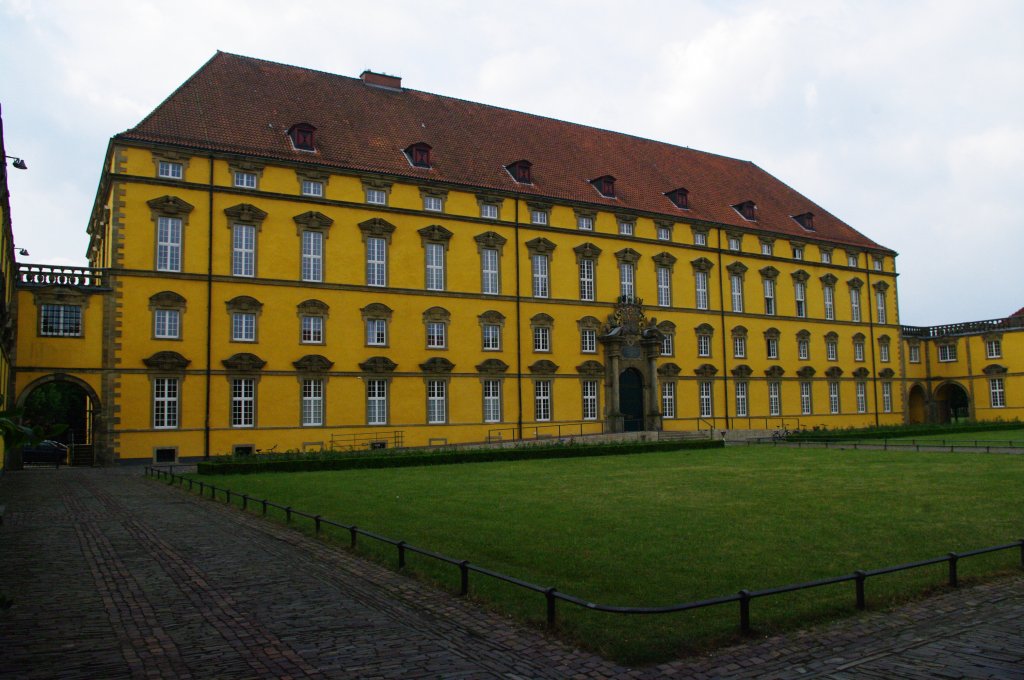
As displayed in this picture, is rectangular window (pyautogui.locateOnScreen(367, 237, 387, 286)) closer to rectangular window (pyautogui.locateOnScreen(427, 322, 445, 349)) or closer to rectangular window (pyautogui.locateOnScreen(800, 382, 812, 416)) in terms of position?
rectangular window (pyautogui.locateOnScreen(427, 322, 445, 349))

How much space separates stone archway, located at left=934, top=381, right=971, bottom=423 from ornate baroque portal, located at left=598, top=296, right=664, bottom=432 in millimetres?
29114

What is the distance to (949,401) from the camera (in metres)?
63.6

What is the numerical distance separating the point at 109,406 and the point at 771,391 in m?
37.9

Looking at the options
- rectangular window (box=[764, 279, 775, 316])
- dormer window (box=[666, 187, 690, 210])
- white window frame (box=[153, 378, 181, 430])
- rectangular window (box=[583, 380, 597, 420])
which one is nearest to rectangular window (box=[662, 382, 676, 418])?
rectangular window (box=[583, 380, 597, 420])

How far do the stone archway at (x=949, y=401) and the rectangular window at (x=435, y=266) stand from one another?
139ft

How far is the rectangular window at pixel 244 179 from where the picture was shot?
35.2 meters

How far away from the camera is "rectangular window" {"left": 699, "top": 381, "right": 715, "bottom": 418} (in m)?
47.9

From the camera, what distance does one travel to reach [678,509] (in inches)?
623

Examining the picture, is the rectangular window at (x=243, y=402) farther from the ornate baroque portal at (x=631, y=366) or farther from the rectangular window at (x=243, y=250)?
the ornate baroque portal at (x=631, y=366)

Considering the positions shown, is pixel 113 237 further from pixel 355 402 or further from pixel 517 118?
pixel 517 118

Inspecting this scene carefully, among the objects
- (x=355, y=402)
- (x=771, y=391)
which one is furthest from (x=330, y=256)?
(x=771, y=391)

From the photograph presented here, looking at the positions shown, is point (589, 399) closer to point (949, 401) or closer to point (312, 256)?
point (312, 256)

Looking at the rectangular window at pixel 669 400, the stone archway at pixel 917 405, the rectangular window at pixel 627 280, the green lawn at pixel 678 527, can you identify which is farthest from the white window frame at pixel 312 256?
the stone archway at pixel 917 405

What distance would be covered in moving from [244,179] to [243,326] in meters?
6.56
